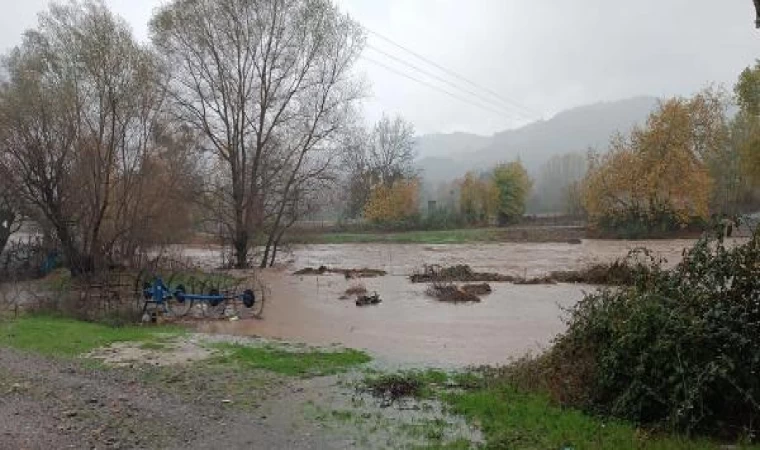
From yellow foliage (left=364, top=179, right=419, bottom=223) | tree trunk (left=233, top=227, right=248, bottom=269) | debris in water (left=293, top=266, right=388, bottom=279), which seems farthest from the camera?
yellow foliage (left=364, top=179, right=419, bottom=223)

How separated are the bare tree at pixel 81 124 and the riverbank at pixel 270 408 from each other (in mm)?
20259

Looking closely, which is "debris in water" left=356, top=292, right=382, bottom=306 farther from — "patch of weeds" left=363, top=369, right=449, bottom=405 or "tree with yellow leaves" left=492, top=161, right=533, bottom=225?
"tree with yellow leaves" left=492, top=161, right=533, bottom=225

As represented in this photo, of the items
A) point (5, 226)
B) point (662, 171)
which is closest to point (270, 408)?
point (5, 226)

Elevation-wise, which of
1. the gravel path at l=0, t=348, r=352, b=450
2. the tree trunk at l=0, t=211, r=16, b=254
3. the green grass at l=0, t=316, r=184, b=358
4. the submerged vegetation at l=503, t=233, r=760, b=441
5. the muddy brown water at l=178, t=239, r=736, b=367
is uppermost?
the tree trunk at l=0, t=211, r=16, b=254

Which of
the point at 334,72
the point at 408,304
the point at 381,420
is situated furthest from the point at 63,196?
the point at 381,420

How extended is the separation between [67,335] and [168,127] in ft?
72.5

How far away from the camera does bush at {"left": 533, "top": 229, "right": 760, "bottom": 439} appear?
714 cm

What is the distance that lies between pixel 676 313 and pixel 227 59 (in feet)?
119

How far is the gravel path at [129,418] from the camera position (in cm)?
784

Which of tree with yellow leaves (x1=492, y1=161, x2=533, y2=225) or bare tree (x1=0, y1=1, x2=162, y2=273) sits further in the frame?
tree with yellow leaves (x1=492, y1=161, x2=533, y2=225)

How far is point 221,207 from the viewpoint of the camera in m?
41.7

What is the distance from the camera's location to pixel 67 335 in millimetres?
17188

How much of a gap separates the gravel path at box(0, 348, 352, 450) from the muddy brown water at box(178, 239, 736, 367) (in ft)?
17.7

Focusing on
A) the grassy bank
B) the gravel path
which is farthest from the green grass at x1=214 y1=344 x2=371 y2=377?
the grassy bank
